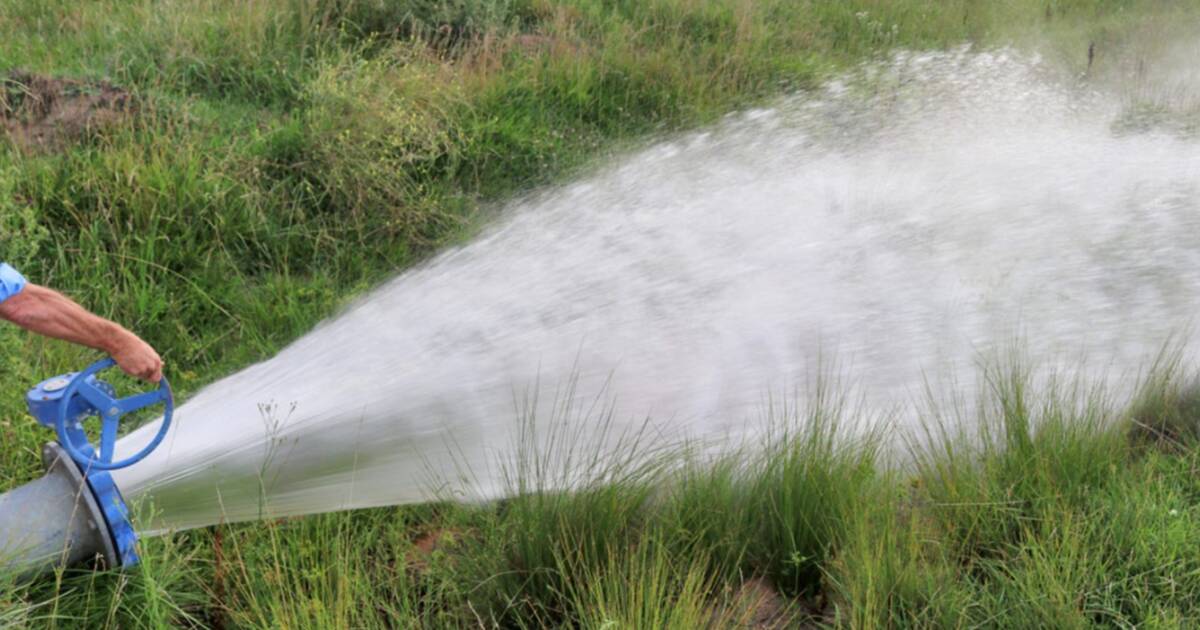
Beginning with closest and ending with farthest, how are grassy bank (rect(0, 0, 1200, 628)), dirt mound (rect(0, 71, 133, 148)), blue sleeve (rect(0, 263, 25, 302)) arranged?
blue sleeve (rect(0, 263, 25, 302)) → grassy bank (rect(0, 0, 1200, 628)) → dirt mound (rect(0, 71, 133, 148))

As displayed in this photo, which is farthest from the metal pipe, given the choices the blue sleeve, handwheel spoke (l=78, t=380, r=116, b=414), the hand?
the blue sleeve

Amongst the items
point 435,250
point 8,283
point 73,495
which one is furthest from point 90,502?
point 435,250

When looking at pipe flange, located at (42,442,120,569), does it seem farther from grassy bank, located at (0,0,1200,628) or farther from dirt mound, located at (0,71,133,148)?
dirt mound, located at (0,71,133,148)

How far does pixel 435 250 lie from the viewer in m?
4.86

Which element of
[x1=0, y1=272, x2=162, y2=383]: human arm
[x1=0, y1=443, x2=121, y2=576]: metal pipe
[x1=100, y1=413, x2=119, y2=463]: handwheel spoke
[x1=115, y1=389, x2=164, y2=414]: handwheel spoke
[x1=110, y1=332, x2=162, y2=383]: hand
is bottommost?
[x1=0, y1=443, x2=121, y2=576]: metal pipe

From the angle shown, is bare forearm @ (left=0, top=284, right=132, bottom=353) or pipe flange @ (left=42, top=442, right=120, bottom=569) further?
pipe flange @ (left=42, top=442, right=120, bottom=569)

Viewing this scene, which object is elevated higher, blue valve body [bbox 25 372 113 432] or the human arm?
the human arm

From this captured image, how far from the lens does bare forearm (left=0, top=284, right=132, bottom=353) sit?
7.91 ft

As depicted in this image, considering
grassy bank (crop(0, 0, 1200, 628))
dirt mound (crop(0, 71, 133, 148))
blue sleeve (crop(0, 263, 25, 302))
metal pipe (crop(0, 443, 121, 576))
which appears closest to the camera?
blue sleeve (crop(0, 263, 25, 302))

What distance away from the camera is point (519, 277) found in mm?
4527

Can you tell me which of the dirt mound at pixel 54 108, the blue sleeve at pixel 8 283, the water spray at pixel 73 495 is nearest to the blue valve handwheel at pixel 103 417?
the water spray at pixel 73 495

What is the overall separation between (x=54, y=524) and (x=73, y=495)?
8 centimetres

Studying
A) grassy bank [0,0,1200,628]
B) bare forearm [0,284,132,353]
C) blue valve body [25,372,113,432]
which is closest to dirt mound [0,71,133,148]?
grassy bank [0,0,1200,628]

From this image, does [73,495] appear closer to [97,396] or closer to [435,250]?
[97,396]
